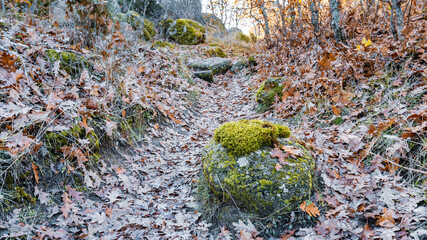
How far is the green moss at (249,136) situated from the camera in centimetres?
288

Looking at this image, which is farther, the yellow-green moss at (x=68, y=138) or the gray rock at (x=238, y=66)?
the gray rock at (x=238, y=66)

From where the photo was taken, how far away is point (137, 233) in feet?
8.54

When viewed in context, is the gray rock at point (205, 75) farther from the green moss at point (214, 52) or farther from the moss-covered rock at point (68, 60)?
the moss-covered rock at point (68, 60)

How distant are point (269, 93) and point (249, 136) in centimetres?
317

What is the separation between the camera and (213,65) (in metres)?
10.5

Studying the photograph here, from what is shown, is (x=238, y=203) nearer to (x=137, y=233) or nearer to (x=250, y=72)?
(x=137, y=233)

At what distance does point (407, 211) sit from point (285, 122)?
9.51 feet

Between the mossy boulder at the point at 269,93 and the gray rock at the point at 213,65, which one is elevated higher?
the gray rock at the point at 213,65

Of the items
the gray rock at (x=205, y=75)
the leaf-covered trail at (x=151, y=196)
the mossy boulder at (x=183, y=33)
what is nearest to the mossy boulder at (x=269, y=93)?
the leaf-covered trail at (x=151, y=196)

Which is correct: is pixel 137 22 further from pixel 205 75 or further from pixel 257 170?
pixel 257 170

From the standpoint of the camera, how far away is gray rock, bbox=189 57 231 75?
1019cm

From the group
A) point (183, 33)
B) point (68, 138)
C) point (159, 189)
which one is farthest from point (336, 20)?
point (183, 33)

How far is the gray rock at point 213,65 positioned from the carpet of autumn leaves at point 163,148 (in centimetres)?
509

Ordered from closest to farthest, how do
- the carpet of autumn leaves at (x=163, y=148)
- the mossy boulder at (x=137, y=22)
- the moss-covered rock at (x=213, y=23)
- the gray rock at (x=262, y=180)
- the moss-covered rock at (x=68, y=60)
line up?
1. the carpet of autumn leaves at (x=163, y=148)
2. the gray rock at (x=262, y=180)
3. the moss-covered rock at (x=68, y=60)
4. the mossy boulder at (x=137, y=22)
5. the moss-covered rock at (x=213, y=23)
